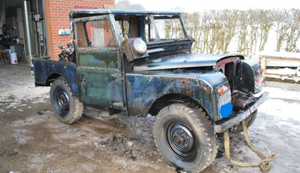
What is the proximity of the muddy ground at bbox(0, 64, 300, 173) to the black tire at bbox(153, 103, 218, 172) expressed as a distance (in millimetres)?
205

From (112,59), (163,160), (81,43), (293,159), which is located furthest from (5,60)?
(293,159)

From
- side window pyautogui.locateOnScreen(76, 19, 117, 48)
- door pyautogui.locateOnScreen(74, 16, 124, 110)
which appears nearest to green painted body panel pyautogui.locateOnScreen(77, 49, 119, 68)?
door pyautogui.locateOnScreen(74, 16, 124, 110)

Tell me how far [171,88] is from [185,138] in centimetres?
63

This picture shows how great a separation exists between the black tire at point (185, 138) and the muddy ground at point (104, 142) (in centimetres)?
21

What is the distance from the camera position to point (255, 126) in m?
4.70

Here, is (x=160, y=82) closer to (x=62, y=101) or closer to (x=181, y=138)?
(x=181, y=138)

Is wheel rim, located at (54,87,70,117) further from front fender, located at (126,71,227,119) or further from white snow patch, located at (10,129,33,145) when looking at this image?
front fender, located at (126,71,227,119)

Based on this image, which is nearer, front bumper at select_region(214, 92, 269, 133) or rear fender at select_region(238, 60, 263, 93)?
A: front bumper at select_region(214, 92, 269, 133)

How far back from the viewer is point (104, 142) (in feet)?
13.6

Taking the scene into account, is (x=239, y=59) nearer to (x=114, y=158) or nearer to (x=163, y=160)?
(x=163, y=160)

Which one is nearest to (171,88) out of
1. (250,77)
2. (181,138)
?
(181,138)

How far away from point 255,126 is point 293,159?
1.16m

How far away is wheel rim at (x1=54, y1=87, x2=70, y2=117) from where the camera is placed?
4.97 meters

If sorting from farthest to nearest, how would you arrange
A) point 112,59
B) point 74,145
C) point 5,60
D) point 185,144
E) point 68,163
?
point 5,60
point 74,145
point 112,59
point 68,163
point 185,144
